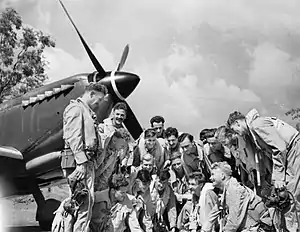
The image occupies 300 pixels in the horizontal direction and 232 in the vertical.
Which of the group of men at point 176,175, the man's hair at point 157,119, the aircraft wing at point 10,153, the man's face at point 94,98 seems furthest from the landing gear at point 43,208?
the man's face at point 94,98

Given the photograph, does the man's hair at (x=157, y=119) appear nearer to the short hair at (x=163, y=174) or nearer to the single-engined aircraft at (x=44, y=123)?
the short hair at (x=163, y=174)

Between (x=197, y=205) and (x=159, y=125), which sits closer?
(x=197, y=205)

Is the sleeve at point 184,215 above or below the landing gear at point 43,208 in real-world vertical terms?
above

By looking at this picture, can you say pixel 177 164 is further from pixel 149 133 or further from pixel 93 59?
pixel 93 59

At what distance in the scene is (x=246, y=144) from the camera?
4.99m

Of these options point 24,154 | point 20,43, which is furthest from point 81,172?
point 20,43

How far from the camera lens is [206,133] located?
6434mm

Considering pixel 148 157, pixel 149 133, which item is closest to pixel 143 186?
pixel 148 157

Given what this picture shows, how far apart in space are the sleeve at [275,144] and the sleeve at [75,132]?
183 centimetres

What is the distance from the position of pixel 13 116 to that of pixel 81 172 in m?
7.06

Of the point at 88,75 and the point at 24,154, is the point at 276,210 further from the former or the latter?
the point at 24,154

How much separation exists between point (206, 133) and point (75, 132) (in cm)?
223

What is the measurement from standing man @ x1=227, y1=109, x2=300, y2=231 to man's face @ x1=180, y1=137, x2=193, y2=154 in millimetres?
1750

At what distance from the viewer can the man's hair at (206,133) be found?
628cm
